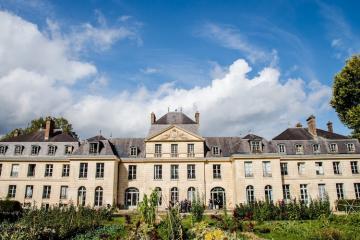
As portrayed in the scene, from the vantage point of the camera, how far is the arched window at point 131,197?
97.1 feet

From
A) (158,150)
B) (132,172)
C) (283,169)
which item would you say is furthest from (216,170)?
(132,172)

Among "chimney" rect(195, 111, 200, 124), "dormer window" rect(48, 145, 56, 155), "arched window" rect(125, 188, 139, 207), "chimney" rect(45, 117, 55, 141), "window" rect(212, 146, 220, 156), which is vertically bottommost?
"arched window" rect(125, 188, 139, 207)

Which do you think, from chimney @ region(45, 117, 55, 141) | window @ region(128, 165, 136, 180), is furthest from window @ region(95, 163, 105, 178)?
chimney @ region(45, 117, 55, 141)

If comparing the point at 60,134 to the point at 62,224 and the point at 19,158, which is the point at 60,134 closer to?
the point at 19,158

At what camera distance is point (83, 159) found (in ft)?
94.9

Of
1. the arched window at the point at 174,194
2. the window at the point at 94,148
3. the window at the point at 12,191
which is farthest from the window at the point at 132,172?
the window at the point at 12,191

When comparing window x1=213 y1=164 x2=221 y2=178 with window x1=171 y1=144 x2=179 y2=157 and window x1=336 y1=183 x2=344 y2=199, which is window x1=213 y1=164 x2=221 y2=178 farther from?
window x1=336 y1=183 x2=344 y2=199

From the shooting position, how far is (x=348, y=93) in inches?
932

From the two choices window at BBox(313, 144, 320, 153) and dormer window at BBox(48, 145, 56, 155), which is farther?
dormer window at BBox(48, 145, 56, 155)

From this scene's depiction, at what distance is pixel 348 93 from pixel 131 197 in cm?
2078

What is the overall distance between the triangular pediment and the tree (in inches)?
488

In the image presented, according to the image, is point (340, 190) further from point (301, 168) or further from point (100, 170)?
point (100, 170)

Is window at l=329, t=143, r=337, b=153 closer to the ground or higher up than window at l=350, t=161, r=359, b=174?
higher up

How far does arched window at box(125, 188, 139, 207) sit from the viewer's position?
97.1 ft
